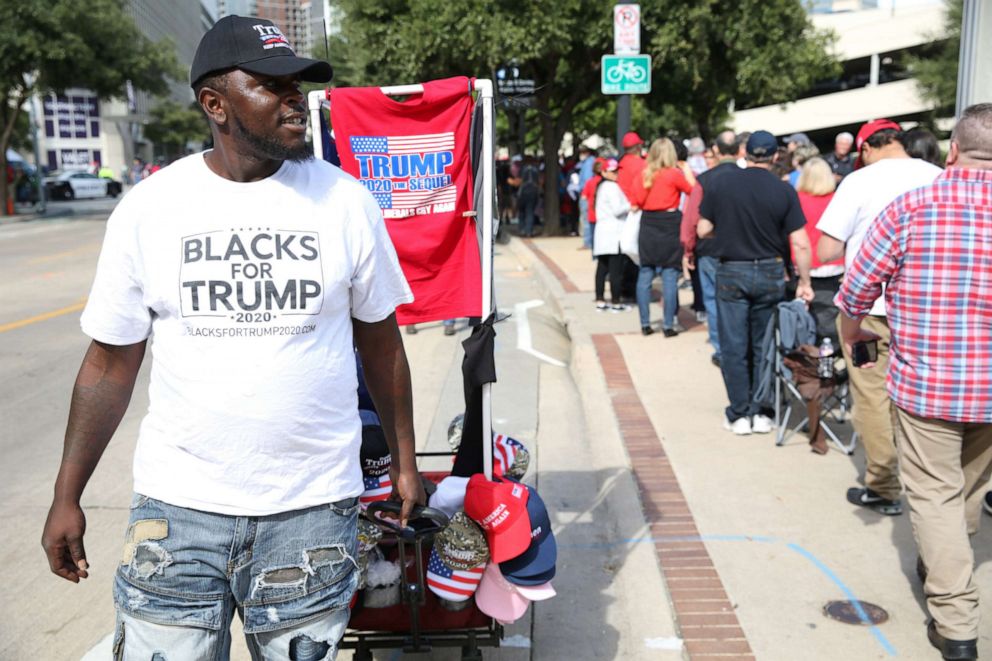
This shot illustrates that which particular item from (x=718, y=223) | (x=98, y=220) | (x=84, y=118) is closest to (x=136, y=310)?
(x=718, y=223)

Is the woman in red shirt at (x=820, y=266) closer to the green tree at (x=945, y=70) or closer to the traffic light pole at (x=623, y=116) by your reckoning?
the traffic light pole at (x=623, y=116)

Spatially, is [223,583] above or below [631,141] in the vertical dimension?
below

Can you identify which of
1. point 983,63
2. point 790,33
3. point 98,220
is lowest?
point 98,220

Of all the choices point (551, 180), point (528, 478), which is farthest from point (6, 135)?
point (528, 478)

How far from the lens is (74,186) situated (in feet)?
166

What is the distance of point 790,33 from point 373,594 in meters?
19.8

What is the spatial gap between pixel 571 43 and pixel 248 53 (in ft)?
61.1

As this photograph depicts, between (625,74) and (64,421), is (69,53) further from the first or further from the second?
(64,421)

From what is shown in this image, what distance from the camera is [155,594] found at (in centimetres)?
219

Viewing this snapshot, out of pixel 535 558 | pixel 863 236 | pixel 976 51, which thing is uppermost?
pixel 976 51

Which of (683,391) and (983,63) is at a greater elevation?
(983,63)

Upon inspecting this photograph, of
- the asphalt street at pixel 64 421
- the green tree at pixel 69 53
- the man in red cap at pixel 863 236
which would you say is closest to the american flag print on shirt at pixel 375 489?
the asphalt street at pixel 64 421

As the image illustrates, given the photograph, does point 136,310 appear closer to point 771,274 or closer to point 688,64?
point 771,274

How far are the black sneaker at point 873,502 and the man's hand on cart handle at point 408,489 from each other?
3203 mm
